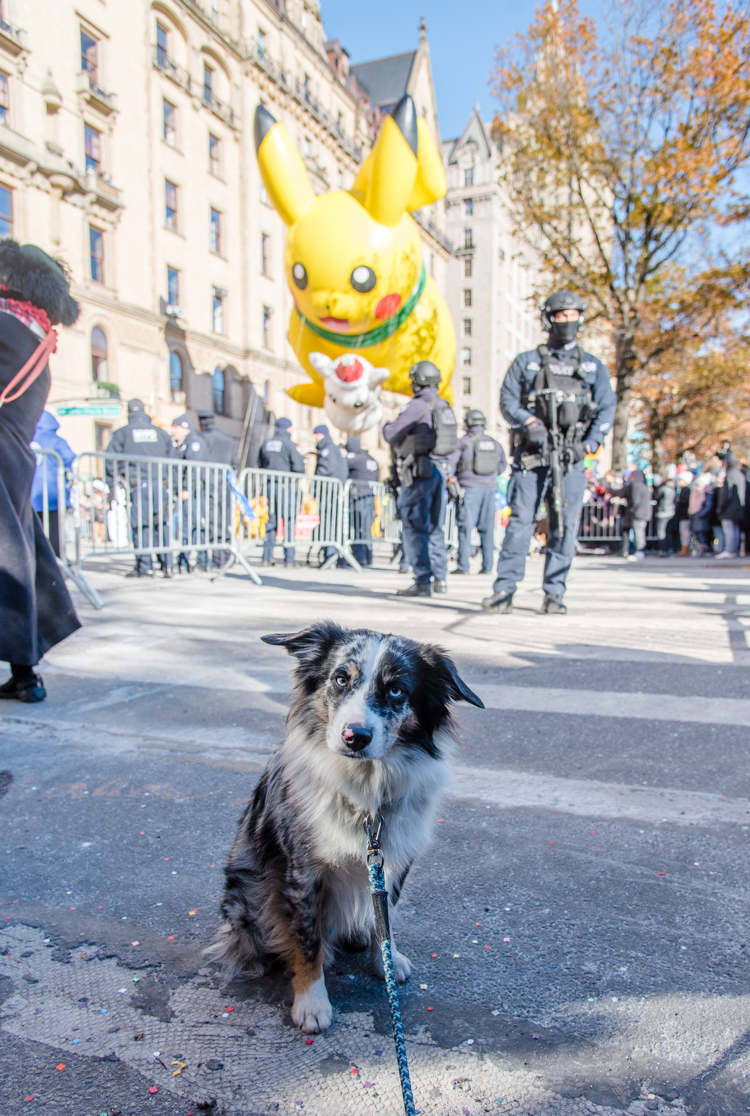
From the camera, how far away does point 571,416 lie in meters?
6.76

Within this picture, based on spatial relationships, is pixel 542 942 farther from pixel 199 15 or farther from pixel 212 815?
pixel 199 15

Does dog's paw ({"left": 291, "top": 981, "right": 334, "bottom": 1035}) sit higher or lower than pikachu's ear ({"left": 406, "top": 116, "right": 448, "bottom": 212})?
lower

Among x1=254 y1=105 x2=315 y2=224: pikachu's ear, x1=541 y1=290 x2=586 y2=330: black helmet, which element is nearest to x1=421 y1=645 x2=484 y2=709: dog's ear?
x1=541 y1=290 x2=586 y2=330: black helmet

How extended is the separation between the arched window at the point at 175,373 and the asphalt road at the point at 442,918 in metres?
28.2

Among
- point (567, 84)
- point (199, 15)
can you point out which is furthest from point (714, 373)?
point (199, 15)

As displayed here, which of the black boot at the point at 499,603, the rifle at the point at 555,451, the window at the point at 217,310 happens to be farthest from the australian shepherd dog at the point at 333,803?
the window at the point at 217,310

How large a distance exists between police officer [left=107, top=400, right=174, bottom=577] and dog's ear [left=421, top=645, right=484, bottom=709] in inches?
281

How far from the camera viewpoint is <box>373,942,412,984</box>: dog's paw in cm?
186

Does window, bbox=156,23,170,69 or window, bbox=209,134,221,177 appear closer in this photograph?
window, bbox=156,23,170,69

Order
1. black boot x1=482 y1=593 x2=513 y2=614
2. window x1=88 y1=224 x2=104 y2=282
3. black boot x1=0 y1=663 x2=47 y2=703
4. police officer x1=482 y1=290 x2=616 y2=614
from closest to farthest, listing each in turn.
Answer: black boot x1=0 y1=663 x2=47 y2=703 < police officer x1=482 y1=290 x2=616 y2=614 < black boot x1=482 y1=593 x2=513 y2=614 < window x1=88 y1=224 x2=104 y2=282

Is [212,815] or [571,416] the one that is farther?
[571,416]

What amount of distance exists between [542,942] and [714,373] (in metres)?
32.3

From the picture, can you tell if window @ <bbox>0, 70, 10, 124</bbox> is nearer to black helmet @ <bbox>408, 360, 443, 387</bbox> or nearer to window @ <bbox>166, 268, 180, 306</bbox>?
window @ <bbox>166, 268, 180, 306</bbox>

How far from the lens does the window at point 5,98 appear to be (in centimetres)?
2361
